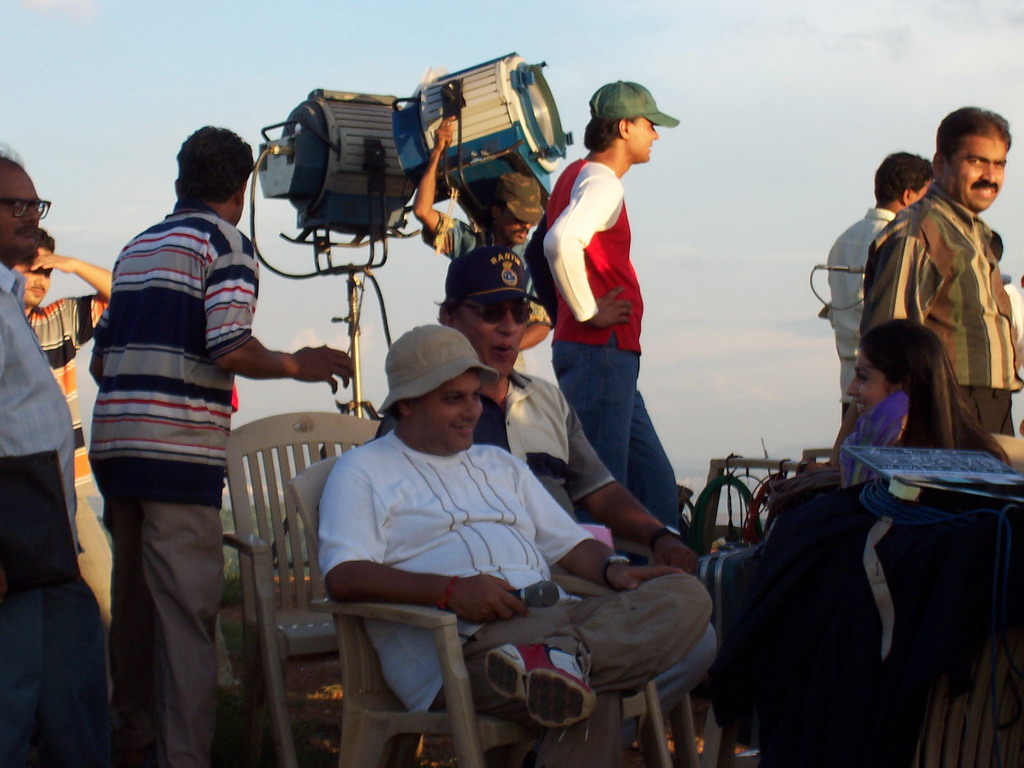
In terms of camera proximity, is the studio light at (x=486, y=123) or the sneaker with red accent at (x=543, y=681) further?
the studio light at (x=486, y=123)

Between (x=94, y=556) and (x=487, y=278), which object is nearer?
(x=487, y=278)

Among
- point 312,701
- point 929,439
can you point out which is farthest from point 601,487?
point 312,701

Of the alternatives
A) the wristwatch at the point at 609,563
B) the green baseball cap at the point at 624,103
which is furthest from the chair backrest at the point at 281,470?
the green baseball cap at the point at 624,103

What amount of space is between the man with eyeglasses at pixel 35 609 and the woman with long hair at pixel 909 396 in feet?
6.33

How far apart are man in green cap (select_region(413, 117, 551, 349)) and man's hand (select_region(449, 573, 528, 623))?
256cm

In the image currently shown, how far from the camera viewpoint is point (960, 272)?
392 cm

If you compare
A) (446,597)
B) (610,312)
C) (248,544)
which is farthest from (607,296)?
(446,597)

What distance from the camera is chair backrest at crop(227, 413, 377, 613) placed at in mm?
3715

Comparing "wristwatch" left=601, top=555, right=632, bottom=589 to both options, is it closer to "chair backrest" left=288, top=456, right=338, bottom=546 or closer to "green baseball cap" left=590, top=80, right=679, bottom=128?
"chair backrest" left=288, top=456, right=338, bottom=546

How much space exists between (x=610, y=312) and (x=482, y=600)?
1656mm

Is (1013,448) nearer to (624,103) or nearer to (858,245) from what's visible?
(624,103)

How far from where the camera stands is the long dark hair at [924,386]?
312 centimetres

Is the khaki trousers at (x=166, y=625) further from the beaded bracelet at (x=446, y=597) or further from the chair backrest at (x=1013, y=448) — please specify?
the chair backrest at (x=1013, y=448)

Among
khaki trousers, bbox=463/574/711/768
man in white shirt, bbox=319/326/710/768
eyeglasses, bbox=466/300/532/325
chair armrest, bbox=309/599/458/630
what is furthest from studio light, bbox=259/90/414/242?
khaki trousers, bbox=463/574/711/768
